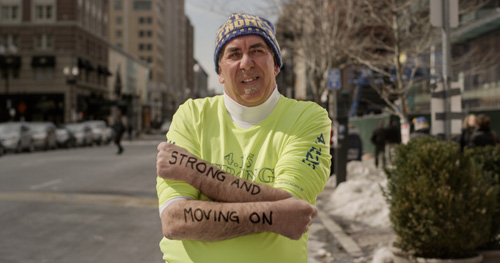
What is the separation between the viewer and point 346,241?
755 centimetres

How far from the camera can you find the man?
2.12 meters

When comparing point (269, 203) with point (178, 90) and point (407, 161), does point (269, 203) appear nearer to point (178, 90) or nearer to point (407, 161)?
point (407, 161)

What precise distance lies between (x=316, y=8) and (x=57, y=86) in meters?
44.6

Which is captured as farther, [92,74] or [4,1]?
[92,74]

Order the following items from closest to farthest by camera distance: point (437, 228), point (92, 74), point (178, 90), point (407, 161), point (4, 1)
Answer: point (437, 228) → point (407, 161) → point (4, 1) → point (92, 74) → point (178, 90)

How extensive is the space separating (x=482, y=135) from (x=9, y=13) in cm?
5747

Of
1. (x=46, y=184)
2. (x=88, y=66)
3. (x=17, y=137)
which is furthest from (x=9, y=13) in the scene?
(x=46, y=184)

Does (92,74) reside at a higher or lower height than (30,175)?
higher

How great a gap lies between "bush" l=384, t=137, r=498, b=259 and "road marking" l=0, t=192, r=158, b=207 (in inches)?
255

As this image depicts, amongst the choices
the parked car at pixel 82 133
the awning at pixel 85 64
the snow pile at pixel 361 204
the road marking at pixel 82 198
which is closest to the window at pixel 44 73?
the awning at pixel 85 64

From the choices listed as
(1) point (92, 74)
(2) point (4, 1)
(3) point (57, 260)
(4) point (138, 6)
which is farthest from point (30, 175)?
(4) point (138, 6)

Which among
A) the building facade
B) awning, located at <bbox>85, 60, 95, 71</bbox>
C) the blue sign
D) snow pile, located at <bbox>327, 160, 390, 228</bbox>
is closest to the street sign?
snow pile, located at <bbox>327, 160, 390, 228</bbox>

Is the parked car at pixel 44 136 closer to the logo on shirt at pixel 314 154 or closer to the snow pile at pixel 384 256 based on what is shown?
the snow pile at pixel 384 256

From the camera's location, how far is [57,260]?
6727mm
